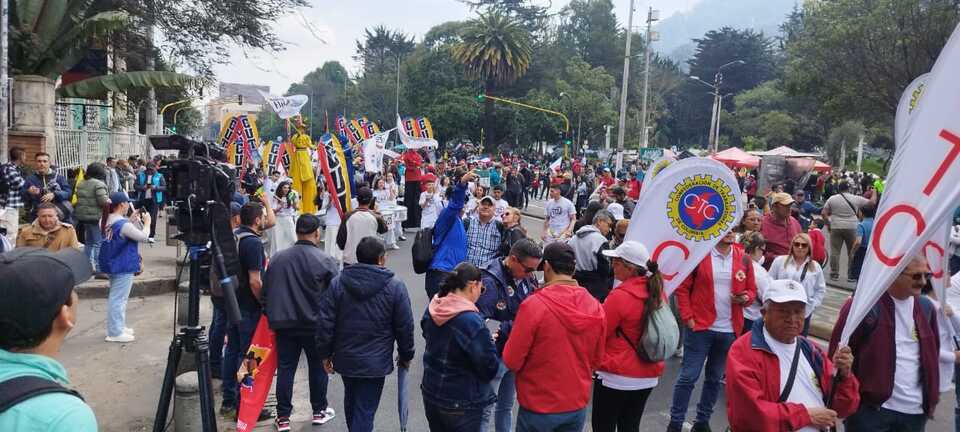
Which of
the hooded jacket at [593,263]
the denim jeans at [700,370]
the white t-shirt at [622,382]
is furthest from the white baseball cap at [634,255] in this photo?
the hooded jacket at [593,263]

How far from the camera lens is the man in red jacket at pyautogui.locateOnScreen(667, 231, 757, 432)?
5441 millimetres

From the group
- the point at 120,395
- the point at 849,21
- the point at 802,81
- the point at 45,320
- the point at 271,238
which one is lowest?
the point at 120,395

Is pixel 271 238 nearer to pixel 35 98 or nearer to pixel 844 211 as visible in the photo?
pixel 35 98

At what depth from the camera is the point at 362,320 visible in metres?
4.59

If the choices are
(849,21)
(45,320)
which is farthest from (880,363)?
(849,21)

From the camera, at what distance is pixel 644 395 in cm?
444

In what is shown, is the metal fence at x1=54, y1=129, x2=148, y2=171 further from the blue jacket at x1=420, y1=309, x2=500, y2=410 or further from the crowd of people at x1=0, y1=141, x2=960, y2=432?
the blue jacket at x1=420, y1=309, x2=500, y2=410

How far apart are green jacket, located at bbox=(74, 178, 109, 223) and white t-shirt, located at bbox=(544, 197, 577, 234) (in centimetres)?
615

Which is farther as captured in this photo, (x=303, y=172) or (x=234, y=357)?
(x=303, y=172)

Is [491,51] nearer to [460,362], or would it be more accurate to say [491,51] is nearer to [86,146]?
[86,146]

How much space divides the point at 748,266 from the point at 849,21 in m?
26.2

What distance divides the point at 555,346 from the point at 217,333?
3821 millimetres

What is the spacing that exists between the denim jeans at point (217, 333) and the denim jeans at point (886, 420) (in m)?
4.81

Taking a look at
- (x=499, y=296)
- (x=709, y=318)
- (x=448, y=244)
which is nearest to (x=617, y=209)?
(x=448, y=244)
